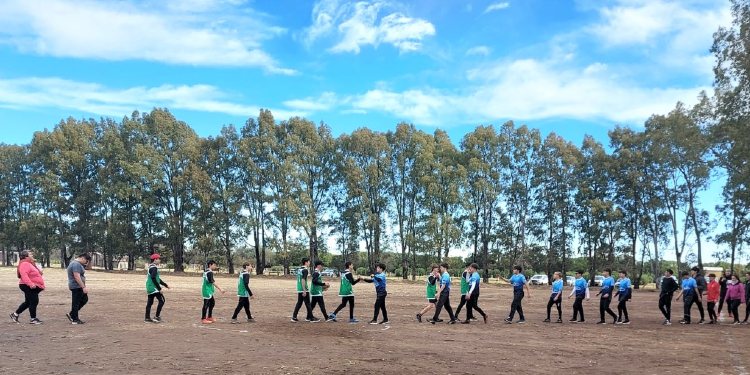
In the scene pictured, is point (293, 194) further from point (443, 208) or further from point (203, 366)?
point (203, 366)

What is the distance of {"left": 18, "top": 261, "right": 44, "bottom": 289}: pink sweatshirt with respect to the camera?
13.7m

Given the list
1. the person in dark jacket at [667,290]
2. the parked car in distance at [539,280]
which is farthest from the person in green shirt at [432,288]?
the parked car in distance at [539,280]

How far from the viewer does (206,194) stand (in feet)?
203

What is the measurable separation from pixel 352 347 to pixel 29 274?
28.2 ft

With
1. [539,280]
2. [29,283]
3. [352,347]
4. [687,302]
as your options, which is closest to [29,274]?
[29,283]

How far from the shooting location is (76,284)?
46.5 feet

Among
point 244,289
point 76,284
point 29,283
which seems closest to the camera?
point 29,283

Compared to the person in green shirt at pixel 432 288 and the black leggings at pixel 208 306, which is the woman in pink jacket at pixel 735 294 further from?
the black leggings at pixel 208 306

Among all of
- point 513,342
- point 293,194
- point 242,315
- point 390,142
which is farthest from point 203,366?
point 390,142

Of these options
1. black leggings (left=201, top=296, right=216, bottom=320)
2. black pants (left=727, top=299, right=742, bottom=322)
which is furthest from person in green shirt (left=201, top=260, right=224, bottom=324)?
black pants (left=727, top=299, right=742, bottom=322)

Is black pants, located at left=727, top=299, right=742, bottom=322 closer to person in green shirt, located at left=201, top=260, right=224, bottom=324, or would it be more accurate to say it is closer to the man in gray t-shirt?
person in green shirt, located at left=201, top=260, right=224, bottom=324

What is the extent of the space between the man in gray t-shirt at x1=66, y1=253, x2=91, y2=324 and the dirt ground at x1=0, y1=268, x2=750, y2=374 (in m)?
0.44

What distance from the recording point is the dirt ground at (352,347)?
9297 millimetres

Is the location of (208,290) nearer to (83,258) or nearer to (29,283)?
(83,258)
